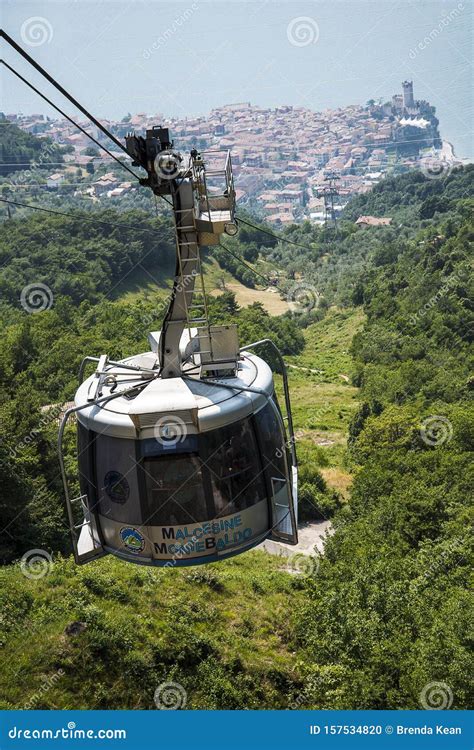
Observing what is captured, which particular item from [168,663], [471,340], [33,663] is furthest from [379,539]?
[471,340]

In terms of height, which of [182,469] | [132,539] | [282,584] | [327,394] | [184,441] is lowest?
[327,394]

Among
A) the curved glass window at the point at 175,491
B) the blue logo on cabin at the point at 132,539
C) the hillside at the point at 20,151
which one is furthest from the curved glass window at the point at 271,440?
the hillside at the point at 20,151

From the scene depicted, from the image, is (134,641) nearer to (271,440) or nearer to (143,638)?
(143,638)

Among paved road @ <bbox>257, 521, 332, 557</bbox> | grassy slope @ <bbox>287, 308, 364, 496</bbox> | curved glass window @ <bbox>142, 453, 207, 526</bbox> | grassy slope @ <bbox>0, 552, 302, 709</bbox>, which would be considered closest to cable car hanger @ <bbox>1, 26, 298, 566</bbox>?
curved glass window @ <bbox>142, 453, 207, 526</bbox>

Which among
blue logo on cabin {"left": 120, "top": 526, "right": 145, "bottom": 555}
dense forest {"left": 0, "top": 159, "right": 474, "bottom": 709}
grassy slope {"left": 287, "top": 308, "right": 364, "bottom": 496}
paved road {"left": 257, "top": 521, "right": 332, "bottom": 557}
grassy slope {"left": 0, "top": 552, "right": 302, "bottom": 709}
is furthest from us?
grassy slope {"left": 287, "top": 308, "right": 364, "bottom": 496}

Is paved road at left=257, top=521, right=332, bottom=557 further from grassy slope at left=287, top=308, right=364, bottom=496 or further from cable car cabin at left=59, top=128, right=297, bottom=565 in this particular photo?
cable car cabin at left=59, top=128, right=297, bottom=565

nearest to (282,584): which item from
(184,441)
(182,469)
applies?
(182,469)
